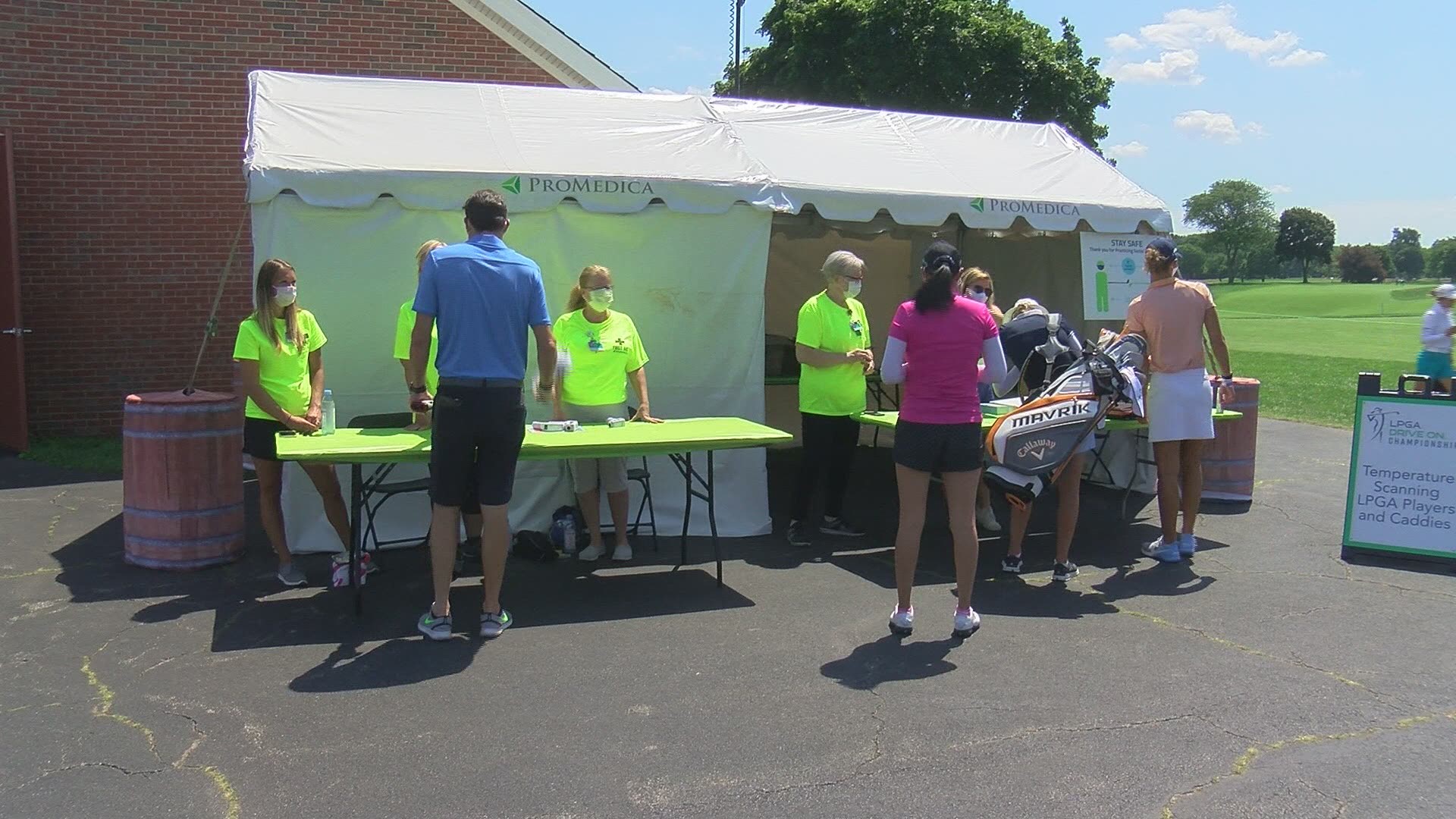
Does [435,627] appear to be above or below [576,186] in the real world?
below

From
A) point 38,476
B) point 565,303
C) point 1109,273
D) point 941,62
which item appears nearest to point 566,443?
point 565,303

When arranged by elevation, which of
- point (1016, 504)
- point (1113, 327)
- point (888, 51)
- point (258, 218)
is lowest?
point (1016, 504)

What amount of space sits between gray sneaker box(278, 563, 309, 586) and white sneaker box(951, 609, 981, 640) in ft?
11.2

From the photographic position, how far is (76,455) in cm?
976

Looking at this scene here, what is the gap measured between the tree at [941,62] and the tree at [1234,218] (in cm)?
6646

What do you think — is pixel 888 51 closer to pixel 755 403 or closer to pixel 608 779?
pixel 755 403

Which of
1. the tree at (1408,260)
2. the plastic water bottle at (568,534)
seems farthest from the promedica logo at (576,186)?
the tree at (1408,260)

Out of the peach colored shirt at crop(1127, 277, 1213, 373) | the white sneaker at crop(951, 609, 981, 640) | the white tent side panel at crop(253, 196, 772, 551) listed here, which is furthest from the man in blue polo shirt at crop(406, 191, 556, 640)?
the peach colored shirt at crop(1127, 277, 1213, 373)

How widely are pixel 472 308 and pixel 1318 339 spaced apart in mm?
36477

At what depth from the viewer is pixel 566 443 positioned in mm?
5547

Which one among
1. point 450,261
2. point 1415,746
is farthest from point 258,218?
point 1415,746

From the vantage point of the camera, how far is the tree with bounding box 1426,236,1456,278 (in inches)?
2227

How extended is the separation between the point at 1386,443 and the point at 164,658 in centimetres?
678

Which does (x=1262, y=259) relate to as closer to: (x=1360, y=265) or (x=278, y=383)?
(x=1360, y=265)
